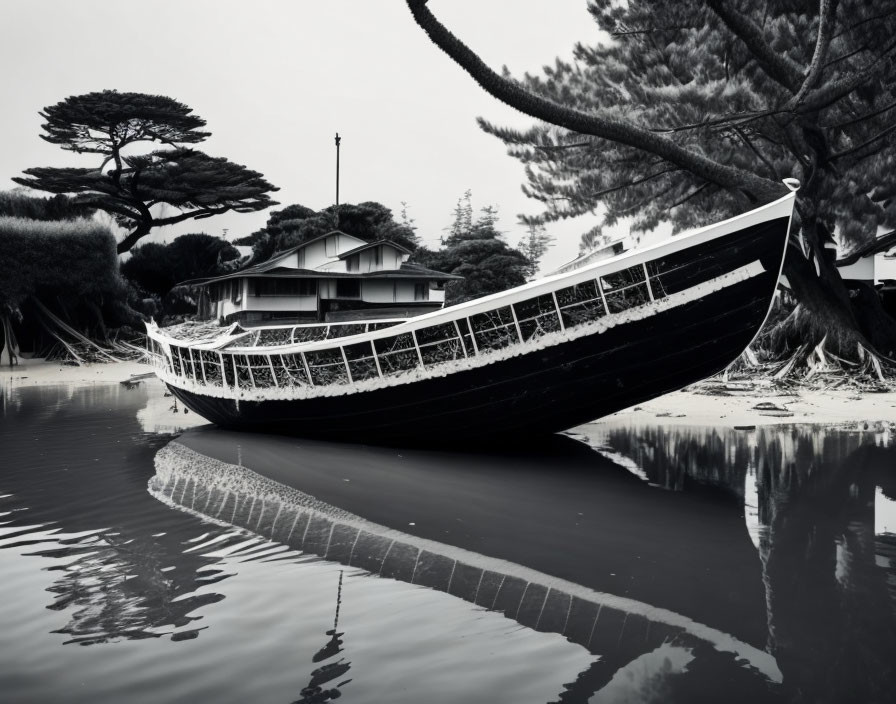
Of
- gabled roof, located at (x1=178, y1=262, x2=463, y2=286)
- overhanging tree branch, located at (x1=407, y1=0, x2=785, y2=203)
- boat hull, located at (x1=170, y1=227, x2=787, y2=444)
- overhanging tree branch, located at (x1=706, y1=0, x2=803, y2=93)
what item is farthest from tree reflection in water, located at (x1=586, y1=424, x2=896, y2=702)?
gabled roof, located at (x1=178, y1=262, x2=463, y2=286)

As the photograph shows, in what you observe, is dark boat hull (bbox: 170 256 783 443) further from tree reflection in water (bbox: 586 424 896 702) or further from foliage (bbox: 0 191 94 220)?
foliage (bbox: 0 191 94 220)

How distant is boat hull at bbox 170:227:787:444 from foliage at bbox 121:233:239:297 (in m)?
Result: 37.5

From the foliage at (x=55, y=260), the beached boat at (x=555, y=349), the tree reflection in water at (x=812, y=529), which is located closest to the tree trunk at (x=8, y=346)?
the foliage at (x=55, y=260)

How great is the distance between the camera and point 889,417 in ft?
46.9

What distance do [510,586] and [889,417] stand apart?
1143cm

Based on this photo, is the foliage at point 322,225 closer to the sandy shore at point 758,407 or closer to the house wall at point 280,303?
the house wall at point 280,303

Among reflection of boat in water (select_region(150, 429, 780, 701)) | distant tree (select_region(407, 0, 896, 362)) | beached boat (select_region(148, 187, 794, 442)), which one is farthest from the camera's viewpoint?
distant tree (select_region(407, 0, 896, 362))

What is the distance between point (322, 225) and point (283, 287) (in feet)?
34.8

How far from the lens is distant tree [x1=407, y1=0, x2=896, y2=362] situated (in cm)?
1548

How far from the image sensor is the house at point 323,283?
36125 mm

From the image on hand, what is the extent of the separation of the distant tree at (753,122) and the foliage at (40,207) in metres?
29.3

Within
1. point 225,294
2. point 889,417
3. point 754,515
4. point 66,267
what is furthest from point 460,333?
point 225,294

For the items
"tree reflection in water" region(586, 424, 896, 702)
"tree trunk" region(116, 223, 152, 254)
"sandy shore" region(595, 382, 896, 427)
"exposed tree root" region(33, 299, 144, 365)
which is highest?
"tree trunk" region(116, 223, 152, 254)

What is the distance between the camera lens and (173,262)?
46125 mm
